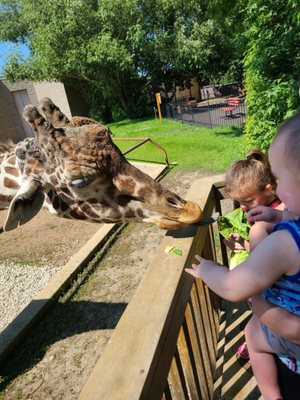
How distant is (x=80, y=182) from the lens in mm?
2357

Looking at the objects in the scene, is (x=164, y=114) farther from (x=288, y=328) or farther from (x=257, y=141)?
(x=288, y=328)

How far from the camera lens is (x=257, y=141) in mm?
7039

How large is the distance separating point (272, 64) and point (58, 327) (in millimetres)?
6159

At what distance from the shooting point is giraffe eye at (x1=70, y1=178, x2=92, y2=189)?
2.34 meters

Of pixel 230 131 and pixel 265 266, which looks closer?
pixel 265 266

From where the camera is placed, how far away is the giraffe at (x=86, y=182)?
7.41ft

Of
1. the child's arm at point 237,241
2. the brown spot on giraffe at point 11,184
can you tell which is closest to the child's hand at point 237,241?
the child's arm at point 237,241

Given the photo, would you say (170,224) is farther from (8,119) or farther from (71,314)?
(8,119)

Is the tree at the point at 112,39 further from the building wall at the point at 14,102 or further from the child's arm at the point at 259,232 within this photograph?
the child's arm at the point at 259,232

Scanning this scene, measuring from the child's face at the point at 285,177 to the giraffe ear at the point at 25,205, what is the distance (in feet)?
5.62

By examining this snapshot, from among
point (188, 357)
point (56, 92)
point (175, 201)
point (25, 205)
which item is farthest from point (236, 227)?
point (56, 92)

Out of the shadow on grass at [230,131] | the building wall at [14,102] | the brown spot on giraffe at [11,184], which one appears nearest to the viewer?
the brown spot on giraffe at [11,184]

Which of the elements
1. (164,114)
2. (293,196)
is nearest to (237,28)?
(293,196)

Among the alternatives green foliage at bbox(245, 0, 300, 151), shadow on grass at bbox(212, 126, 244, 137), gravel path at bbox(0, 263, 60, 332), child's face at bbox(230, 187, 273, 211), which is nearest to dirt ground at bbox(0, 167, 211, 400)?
gravel path at bbox(0, 263, 60, 332)
